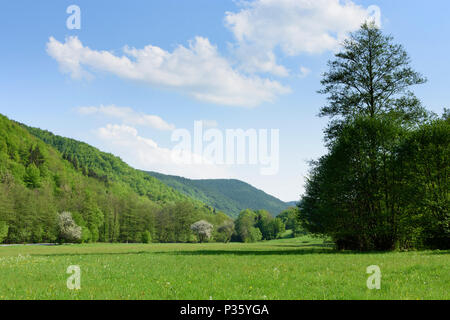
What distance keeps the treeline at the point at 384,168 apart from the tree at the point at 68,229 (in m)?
68.8

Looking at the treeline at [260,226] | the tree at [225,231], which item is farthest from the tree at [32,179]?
the treeline at [260,226]

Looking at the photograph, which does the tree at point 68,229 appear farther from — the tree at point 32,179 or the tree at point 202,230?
the tree at point 32,179

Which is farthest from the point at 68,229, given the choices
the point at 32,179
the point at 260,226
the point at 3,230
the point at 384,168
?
the point at 260,226

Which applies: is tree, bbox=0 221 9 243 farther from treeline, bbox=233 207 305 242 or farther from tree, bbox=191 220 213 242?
treeline, bbox=233 207 305 242

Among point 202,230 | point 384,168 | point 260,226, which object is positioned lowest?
point 260,226

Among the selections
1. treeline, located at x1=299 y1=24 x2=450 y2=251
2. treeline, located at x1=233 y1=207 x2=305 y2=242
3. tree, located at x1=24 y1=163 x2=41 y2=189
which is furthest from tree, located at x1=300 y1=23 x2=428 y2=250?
tree, located at x1=24 y1=163 x2=41 y2=189

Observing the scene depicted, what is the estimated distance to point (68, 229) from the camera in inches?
3346

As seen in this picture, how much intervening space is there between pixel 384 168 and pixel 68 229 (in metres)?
76.4

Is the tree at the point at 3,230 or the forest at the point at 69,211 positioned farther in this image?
the forest at the point at 69,211

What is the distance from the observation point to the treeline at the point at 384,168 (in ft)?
98.8

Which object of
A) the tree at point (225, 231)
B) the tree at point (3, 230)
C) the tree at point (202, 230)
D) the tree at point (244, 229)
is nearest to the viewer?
the tree at point (3, 230)

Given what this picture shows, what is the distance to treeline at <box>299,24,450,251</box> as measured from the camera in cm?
3011

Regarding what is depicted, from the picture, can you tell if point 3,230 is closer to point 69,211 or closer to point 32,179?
point 69,211
